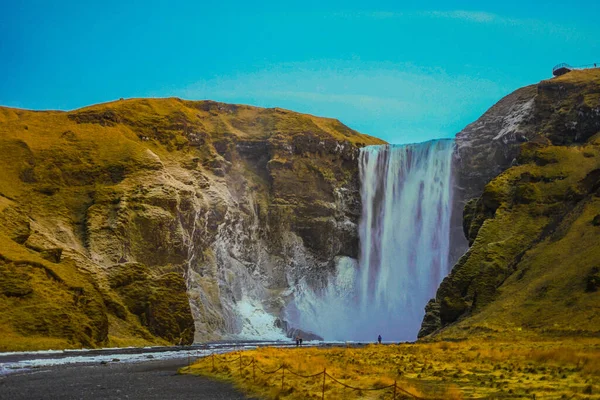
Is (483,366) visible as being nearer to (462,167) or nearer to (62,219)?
(62,219)

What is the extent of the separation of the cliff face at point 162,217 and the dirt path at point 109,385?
852 inches

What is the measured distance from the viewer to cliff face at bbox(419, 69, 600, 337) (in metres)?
56.2

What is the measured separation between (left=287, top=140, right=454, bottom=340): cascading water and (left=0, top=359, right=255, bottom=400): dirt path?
73.2 metres

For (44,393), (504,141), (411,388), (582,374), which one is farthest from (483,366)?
(504,141)

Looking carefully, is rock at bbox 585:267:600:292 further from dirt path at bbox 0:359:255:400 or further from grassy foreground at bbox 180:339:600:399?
dirt path at bbox 0:359:255:400

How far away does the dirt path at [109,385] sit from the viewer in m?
27.7

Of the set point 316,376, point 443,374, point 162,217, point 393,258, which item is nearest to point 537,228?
point 393,258

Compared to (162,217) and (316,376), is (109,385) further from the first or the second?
(162,217)

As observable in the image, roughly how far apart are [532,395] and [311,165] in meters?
110

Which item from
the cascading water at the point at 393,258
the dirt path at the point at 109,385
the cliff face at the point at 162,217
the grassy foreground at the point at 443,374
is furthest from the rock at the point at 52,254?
the cascading water at the point at 393,258

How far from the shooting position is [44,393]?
92.5 ft

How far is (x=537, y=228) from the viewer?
74.2 metres

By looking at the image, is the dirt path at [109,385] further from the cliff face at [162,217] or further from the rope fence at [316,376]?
the cliff face at [162,217]

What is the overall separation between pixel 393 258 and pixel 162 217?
4188cm
